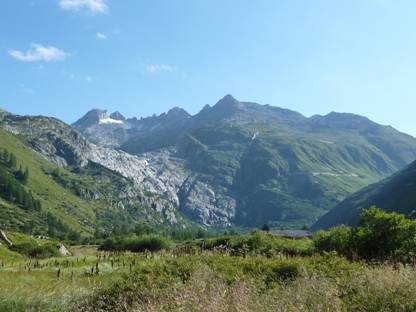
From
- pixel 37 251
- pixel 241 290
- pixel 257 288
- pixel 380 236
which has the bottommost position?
pixel 37 251

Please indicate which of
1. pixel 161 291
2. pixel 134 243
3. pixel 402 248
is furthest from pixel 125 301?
pixel 134 243

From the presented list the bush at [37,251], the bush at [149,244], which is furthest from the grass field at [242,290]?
the bush at [149,244]

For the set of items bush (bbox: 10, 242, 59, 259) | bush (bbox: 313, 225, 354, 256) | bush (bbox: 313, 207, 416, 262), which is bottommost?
bush (bbox: 10, 242, 59, 259)

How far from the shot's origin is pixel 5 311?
404 inches

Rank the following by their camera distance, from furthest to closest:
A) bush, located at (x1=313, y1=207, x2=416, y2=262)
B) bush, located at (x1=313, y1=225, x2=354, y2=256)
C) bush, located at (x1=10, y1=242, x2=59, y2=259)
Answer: bush, located at (x1=10, y1=242, x2=59, y2=259), bush, located at (x1=313, y1=225, x2=354, y2=256), bush, located at (x1=313, y1=207, x2=416, y2=262)

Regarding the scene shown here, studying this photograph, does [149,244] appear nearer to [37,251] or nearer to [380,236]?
[37,251]

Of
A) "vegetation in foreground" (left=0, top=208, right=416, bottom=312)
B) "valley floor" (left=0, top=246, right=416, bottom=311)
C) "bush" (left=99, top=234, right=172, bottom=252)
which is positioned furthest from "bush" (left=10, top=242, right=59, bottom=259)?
"valley floor" (left=0, top=246, right=416, bottom=311)

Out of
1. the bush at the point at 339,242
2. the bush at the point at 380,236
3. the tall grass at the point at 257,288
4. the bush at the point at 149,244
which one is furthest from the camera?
the bush at the point at 149,244

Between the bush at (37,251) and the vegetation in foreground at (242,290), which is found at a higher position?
the vegetation in foreground at (242,290)

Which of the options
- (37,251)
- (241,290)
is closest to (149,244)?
(37,251)

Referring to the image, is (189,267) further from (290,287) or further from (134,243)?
(134,243)

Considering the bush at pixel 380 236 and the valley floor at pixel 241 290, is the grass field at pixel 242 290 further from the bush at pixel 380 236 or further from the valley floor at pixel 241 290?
the bush at pixel 380 236

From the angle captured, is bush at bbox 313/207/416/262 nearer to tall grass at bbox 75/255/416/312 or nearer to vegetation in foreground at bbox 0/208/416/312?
vegetation in foreground at bbox 0/208/416/312

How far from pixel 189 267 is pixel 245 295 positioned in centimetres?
314
